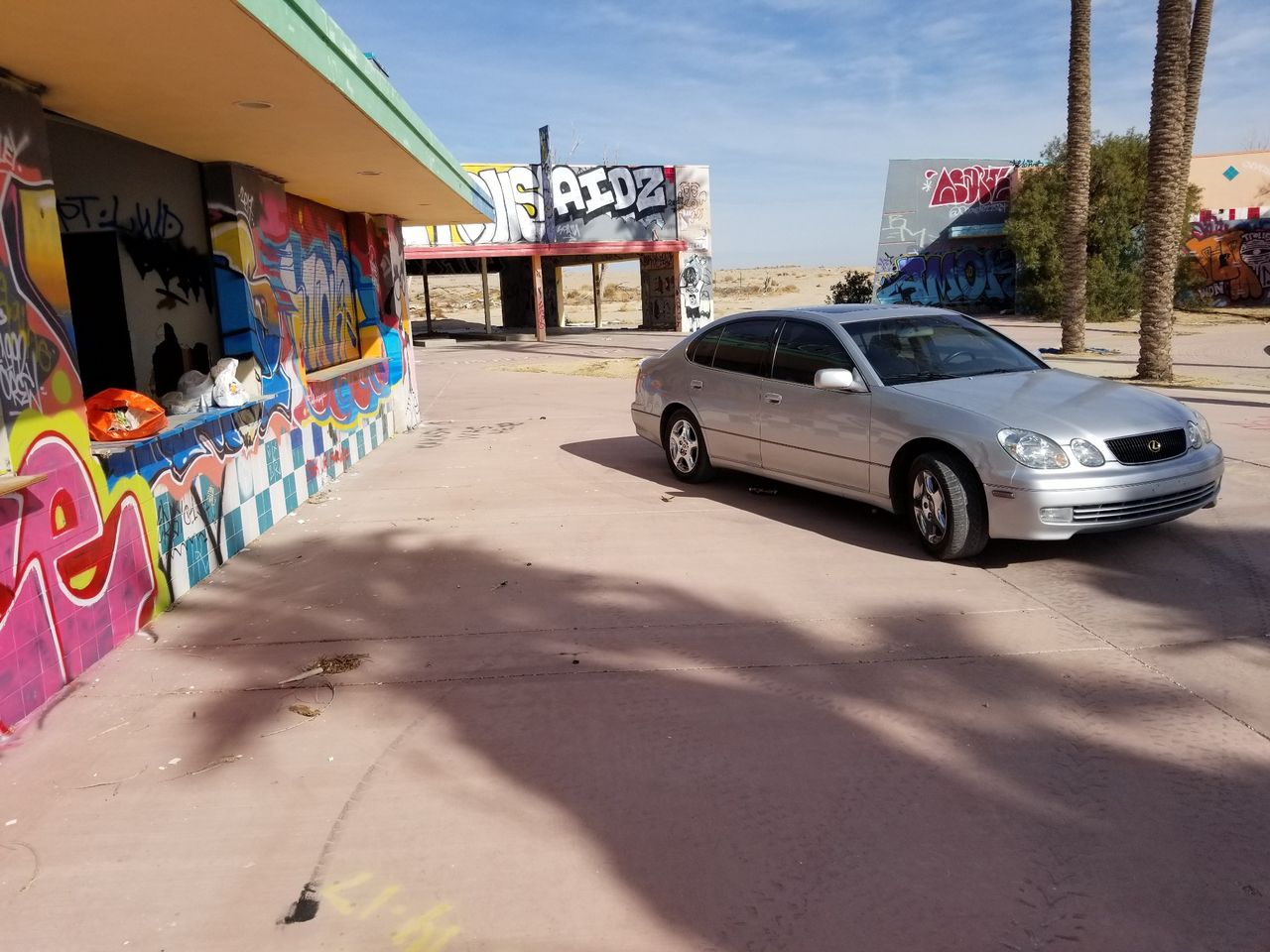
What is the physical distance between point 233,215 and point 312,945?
6230 millimetres

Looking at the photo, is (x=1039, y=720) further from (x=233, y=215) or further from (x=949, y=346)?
(x=233, y=215)

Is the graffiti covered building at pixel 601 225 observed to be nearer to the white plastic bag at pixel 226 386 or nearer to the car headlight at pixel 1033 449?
the white plastic bag at pixel 226 386

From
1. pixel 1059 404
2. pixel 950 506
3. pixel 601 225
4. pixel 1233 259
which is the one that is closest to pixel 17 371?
pixel 950 506

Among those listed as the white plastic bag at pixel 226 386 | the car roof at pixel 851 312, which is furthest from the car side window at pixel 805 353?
the white plastic bag at pixel 226 386

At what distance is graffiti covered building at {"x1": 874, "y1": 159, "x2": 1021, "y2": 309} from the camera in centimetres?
3666

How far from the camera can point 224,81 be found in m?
5.15

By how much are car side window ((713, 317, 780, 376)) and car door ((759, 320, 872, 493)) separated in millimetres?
149

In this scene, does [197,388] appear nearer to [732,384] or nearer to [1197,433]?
[732,384]

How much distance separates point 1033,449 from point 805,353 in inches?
85.2

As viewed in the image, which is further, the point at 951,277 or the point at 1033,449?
the point at 951,277

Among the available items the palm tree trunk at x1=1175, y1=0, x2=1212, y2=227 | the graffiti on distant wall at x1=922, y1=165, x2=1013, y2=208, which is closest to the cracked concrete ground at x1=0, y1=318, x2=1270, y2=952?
the palm tree trunk at x1=1175, y1=0, x2=1212, y2=227

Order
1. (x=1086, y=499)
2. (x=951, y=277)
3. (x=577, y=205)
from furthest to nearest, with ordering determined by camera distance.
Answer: (x=951, y=277), (x=577, y=205), (x=1086, y=499)

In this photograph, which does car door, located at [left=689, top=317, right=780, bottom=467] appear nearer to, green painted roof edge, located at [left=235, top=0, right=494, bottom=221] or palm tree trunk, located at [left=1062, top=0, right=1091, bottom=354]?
green painted roof edge, located at [left=235, top=0, right=494, bottom=221]

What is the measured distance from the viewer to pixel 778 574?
6246 millimetres
